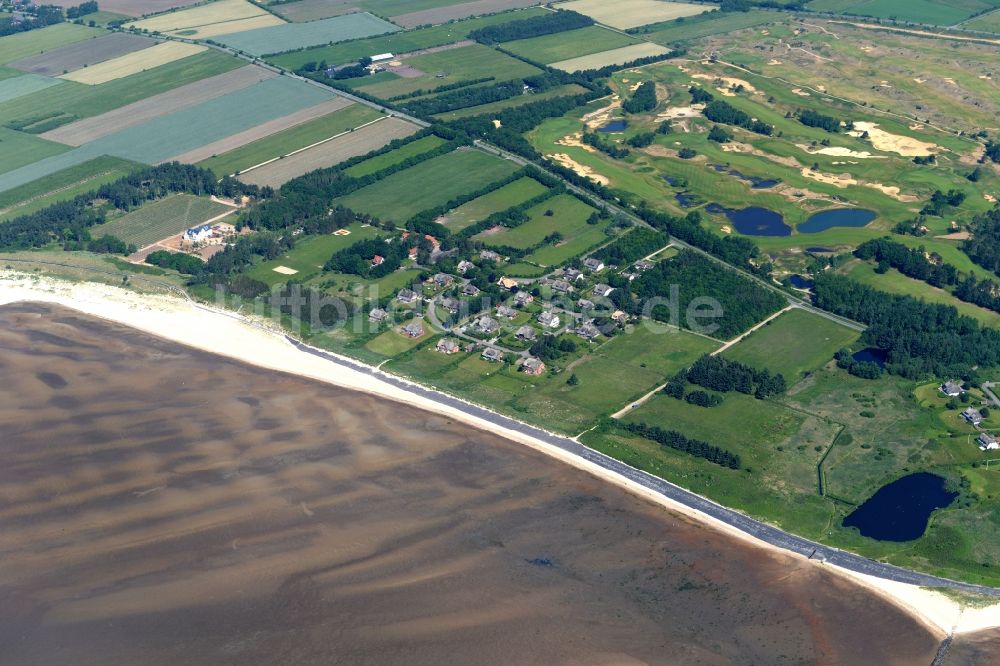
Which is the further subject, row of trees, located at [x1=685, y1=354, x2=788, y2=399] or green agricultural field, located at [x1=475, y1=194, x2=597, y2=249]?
green agricultural field, located at [x1=475, y1=194, x2=597, y2=249]

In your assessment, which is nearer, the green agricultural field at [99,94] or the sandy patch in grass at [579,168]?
the sandy patch in grass at [579,168]

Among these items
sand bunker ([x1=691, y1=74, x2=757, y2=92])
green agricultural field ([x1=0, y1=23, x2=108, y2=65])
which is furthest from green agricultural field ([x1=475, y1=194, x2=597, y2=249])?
green agricultural field ([x1=0, y1=23, x2=108, y2=65])

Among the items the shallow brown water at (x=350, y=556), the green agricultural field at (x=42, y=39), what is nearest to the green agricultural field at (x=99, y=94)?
the green agricultural field at (x=42, y=39)

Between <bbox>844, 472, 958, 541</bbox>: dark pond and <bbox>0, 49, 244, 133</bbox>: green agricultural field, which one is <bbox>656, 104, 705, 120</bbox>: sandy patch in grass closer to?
<bbox>0, 49, 244, 133</bbox>: green agricultural field

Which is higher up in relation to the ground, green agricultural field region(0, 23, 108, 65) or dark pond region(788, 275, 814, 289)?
green agricultural field region(0, 23, 108, 65)

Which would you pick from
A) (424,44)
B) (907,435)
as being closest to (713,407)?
(907,435)

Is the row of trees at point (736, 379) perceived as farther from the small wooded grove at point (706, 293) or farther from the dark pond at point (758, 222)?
the dark pond at point (758, 222)
